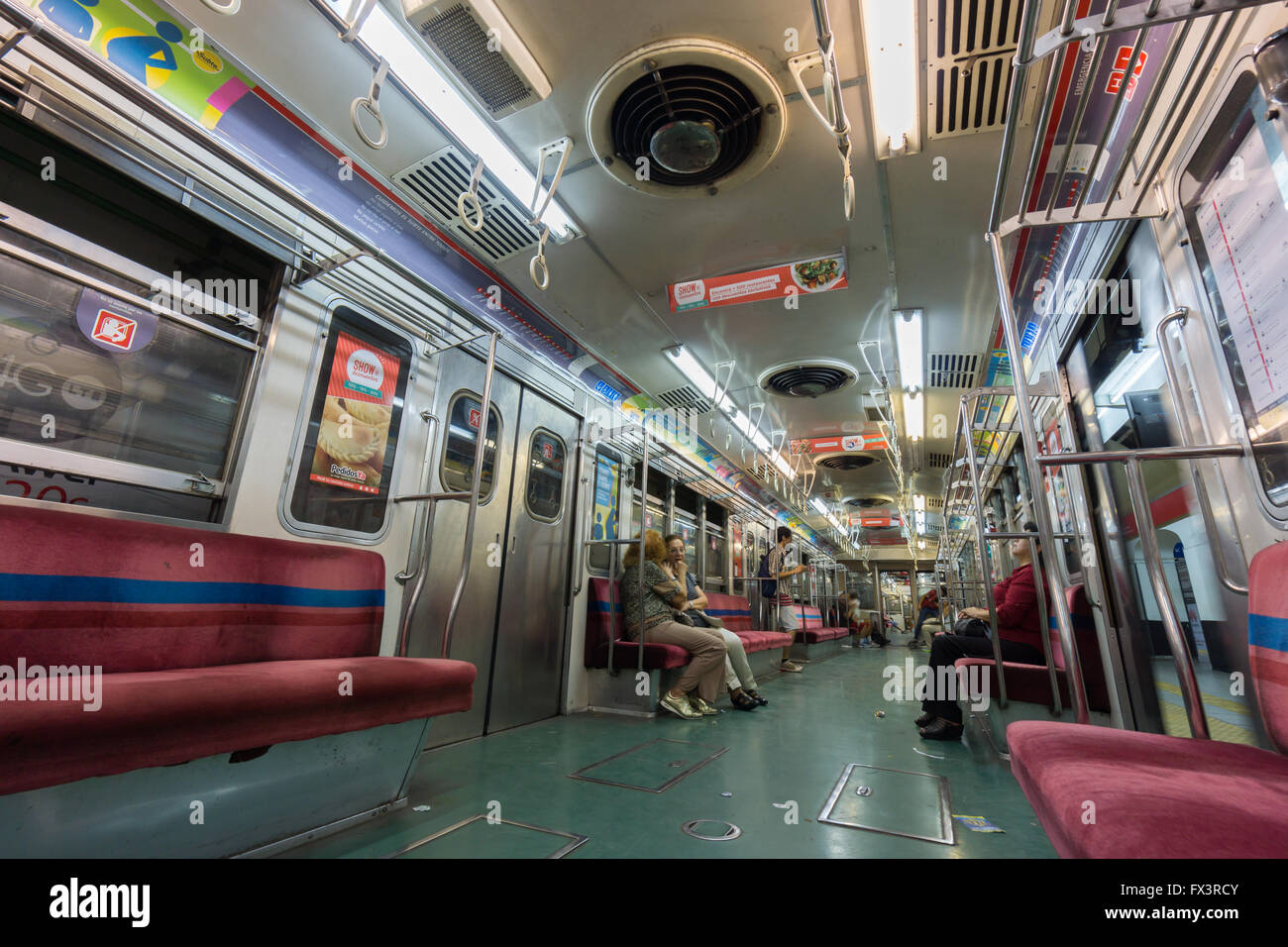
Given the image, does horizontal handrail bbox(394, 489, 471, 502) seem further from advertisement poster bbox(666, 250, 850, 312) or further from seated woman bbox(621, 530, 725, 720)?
advertisement poster bbox(666, 250, 850, 312)

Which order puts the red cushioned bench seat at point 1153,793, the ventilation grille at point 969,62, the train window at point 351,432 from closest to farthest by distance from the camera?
the red cushioned bench seat at point 1153,793, the ventilation grille at point 969,62, the train window at point 351,432

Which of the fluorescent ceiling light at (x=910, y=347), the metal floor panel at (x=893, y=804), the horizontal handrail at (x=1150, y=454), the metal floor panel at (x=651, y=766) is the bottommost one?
the metal floor panel at (x=651, y=766)

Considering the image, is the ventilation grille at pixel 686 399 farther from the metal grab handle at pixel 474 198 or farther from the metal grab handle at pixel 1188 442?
the metal grab handle at pixel 1188 442

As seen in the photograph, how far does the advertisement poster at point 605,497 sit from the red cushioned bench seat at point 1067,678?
3.10m

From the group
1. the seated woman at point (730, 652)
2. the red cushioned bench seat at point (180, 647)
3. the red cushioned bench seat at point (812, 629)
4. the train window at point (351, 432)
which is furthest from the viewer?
the red cushioned bench seat at point (812, 629)

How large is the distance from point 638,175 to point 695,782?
3096mm

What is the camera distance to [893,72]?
7.80 feet

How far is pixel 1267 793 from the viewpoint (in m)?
0.88

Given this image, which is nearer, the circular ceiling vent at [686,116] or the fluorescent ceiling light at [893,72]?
the fluorescent ceiling light at [893,72]

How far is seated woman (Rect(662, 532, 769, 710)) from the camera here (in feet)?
14.9

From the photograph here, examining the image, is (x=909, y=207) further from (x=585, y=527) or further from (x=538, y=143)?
(x=585, y=527)

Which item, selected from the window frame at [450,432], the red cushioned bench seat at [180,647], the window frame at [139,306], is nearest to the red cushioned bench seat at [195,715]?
the red cushioned bench seat at [180,647]

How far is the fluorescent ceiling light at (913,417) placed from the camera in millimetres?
6000

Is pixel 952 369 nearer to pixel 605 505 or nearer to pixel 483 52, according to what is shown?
pixel 605 505
